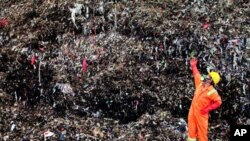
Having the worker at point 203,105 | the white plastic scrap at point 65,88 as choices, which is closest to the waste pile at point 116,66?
the white plastic scrap at point 65,88

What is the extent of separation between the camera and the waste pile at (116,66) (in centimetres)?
907

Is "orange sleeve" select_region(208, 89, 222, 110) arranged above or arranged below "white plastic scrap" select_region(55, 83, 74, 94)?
above

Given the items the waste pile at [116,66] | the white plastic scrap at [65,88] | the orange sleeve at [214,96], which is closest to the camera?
the orange sleeve at [214,96]

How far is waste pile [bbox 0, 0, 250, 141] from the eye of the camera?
29.8 ft

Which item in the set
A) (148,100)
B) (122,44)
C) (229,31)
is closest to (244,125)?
(148,100)

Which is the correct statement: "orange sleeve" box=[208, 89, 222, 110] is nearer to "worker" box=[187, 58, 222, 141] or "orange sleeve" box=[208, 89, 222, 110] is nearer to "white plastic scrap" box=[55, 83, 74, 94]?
"worker" box=[187, 58, 222, 141]

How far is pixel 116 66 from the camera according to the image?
33.8 feet

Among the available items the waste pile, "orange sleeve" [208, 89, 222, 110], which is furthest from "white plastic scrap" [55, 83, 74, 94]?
"orange sleeve" [208, 89, 222, 110]

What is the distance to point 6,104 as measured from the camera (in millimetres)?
9586

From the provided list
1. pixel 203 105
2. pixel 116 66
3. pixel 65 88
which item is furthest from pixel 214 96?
pixel 65 88

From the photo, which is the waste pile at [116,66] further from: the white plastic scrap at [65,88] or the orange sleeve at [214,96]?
the orange sleeve at [214,96]

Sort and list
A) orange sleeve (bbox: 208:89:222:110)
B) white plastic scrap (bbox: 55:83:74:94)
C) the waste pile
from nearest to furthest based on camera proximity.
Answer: orange sleeve (bbox: 208:89:222:110), the waste pile, white plastic scrap (bbox: 55:83:74:94)

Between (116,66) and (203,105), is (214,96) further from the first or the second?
(116,66)

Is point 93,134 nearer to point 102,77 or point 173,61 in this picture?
point 102,77
